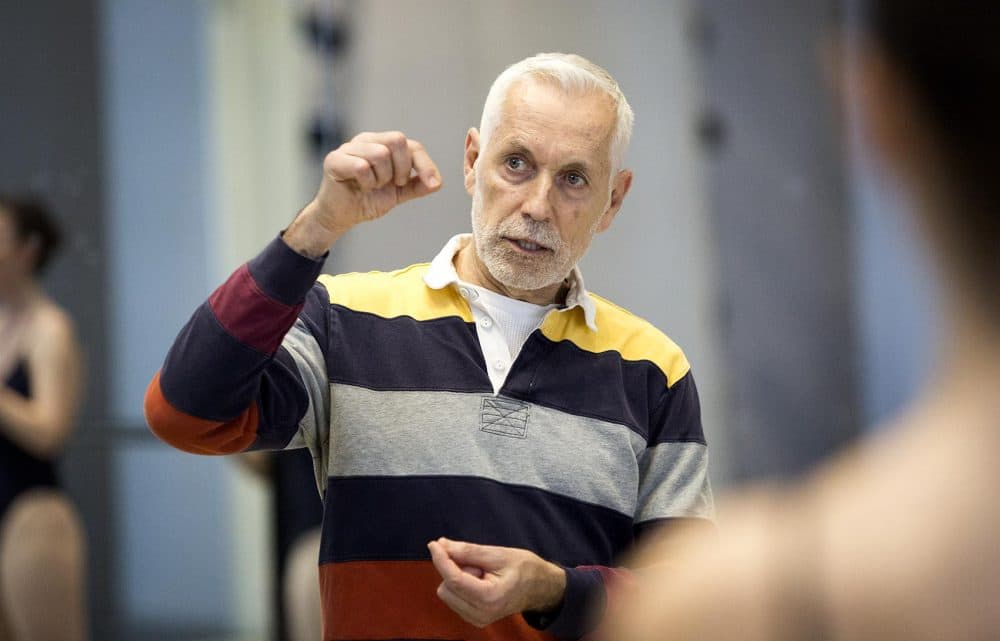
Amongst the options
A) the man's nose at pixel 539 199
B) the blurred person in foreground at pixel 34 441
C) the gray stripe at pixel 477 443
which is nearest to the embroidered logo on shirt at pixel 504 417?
the gray stripe at pixel 477 443

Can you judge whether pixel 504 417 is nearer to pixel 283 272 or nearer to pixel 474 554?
pixel 474 554

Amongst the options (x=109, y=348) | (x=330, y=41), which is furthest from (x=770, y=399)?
(x=109, y=348)

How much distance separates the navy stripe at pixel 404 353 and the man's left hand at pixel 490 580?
205 mm

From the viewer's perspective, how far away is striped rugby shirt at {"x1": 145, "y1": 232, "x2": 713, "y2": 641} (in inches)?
46.8

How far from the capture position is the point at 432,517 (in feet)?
4.07

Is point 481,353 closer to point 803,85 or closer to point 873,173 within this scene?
point 803,85

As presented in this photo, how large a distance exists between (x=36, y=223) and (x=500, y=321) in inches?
25.7

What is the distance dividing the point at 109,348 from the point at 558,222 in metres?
0.73

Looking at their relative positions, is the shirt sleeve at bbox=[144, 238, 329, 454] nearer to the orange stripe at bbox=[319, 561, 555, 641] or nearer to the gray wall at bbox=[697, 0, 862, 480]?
the orange stripe at bbox=[319, 561, 555, 641]

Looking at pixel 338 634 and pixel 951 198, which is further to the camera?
pixel 338 634

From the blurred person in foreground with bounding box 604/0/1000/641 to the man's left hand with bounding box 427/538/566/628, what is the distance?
24.7 inches

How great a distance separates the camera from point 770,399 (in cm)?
111

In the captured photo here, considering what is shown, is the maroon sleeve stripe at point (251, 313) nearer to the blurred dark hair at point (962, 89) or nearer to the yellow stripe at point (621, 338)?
the yellow stripe at point (621, 338)

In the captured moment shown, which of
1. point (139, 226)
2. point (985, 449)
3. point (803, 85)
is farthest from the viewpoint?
point (139, 226)
